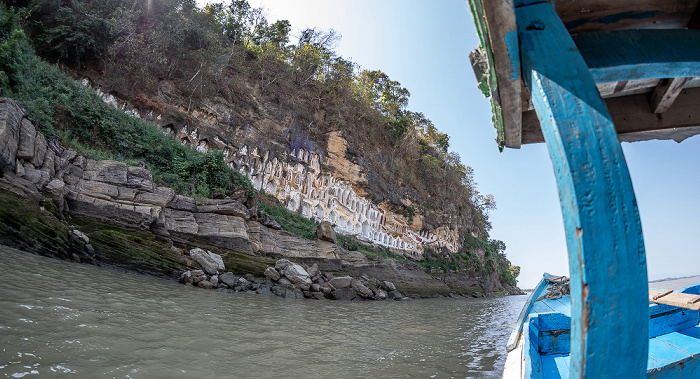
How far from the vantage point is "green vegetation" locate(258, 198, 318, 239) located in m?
13.6

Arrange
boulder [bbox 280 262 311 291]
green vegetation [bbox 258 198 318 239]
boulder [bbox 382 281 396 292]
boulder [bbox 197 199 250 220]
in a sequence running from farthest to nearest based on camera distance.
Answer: boulder [bbox 382 281 396 292] < green vegetation [bbox 258 198 318 239] < boulder [bbox 280 262 311 291] < boulder [bbox 197 199 250 220]

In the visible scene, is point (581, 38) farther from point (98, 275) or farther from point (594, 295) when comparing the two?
point (98, 275)

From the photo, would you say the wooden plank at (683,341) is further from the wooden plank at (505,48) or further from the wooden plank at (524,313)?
the wooden plank at (505,48)

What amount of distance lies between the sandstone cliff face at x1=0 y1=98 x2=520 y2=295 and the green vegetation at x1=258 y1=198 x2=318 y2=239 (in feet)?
5.81

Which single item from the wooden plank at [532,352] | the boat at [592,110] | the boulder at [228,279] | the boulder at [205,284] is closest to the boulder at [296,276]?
the boulder at [228,279]

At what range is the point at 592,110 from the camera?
1044 mm

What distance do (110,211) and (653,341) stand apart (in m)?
10.3

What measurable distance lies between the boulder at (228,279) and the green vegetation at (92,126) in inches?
124

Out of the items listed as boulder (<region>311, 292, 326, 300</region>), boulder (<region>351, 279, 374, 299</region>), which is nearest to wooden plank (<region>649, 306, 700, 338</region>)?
boulder (<region>311, 292, 326, 300</region>)

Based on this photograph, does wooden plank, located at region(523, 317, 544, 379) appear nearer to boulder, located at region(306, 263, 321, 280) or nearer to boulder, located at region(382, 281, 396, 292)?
boulder, located at region(306, 263, 321, 280)

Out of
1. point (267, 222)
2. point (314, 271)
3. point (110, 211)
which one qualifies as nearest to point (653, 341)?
point (314, 271)

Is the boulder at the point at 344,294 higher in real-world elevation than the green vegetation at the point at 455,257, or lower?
lower

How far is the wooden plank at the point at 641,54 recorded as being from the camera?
50.4 inches

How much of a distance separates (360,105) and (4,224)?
20537mm
